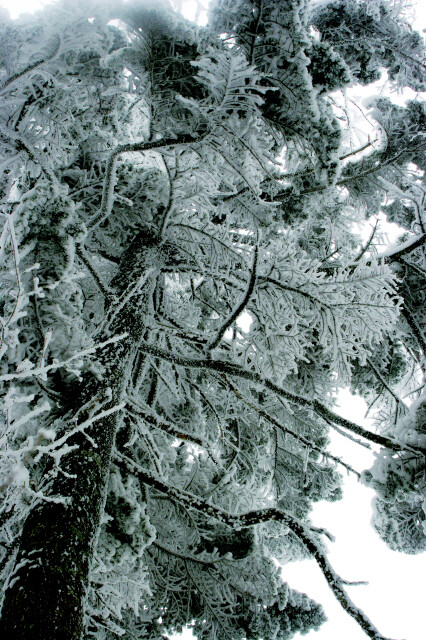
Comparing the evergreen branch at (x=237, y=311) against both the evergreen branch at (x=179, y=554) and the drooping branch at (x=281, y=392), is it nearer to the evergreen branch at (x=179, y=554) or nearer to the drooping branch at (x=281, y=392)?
the drooping branch at (x=281, y=392)

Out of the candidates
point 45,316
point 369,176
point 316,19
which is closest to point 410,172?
point 369,176

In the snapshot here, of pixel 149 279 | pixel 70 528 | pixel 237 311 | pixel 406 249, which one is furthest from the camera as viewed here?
pixel 406 249

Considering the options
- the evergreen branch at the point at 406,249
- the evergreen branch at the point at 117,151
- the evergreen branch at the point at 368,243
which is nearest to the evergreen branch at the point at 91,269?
the evergreen branch at the point at 117,151

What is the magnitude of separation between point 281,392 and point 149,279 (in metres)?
1.80

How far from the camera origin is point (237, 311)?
2516 mm

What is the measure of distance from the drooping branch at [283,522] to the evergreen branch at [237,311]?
1054 mm

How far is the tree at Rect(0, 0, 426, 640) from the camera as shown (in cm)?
214

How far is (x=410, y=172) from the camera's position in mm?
4496

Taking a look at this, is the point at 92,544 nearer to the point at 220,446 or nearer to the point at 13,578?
the point at 13,578

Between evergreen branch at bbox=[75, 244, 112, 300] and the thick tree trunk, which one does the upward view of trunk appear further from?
evergreen branch at bbox=[75, 244, 112, 300]

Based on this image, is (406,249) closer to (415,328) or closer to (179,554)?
(415,328)

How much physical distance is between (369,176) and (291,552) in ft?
25.6

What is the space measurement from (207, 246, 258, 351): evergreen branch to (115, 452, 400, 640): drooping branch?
3.46ft

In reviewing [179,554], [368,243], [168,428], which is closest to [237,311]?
[168,428]
